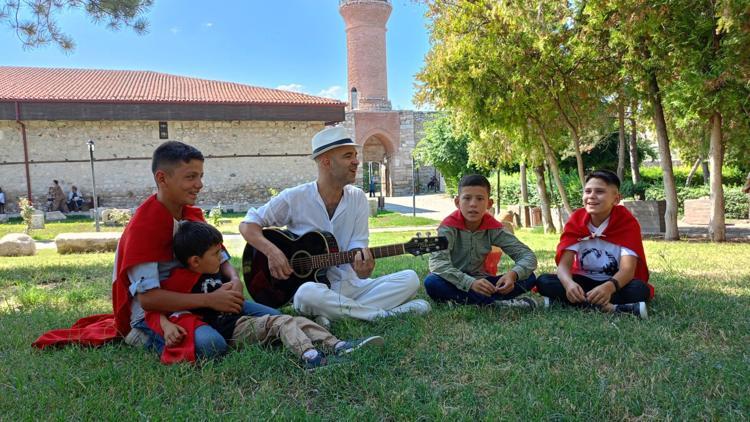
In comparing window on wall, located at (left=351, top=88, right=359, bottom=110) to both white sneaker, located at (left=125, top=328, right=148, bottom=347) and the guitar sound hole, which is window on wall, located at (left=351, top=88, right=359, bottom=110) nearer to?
the guitar sound hole

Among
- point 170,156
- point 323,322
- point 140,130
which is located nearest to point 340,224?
point 323,322

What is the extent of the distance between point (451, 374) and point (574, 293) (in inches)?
56.0

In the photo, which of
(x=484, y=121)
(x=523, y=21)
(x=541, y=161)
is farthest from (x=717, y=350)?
(x=541, y=161)

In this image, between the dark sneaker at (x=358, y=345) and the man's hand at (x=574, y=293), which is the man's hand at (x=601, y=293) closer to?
the man's hand at (x=574, y=293)

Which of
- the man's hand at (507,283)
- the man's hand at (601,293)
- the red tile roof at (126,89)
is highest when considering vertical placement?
the red tile roof at (126,89)

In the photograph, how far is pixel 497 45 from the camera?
9.09 meters

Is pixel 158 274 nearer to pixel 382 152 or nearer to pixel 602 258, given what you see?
pixel 602 258

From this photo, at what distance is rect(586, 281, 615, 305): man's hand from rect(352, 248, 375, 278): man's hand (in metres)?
1.53

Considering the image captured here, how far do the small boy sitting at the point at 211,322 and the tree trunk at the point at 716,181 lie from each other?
8.89 meters

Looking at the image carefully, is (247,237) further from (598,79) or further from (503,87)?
(598,79)

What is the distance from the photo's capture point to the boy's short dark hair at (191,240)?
303 cm

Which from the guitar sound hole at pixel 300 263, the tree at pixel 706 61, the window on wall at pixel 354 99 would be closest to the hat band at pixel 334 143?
the guitar sound hole at pixel 300 263

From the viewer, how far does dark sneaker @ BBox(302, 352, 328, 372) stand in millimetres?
2633

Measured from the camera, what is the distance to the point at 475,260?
409 centimetres
